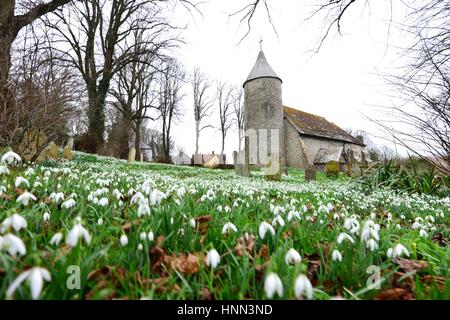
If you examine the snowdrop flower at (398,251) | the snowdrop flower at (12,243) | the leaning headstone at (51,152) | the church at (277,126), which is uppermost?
the church at (277,126)

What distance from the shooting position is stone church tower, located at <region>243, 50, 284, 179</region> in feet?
107

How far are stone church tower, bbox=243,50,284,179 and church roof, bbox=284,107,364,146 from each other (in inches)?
88.9

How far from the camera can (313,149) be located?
3462 cm

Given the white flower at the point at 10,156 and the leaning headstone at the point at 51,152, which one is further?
the leaning headstone at the point at 51,152

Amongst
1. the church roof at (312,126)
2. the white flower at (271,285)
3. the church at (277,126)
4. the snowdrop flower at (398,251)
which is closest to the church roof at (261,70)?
the church at (277,126)

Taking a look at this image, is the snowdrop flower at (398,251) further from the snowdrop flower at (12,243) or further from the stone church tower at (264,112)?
the stone church tower at (264,112)

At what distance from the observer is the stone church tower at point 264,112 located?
1282 inches

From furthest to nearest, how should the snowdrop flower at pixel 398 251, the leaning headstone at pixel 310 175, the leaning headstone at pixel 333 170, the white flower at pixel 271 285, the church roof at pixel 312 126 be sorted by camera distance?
1. the church roof at pixel 312 126
2. the leaning headstone at pixel 333 170
3. the leaning headstone at pixel 310 175
4. the snowdrop flower at pixel 398 251
5. the white flower at pixel 271 285

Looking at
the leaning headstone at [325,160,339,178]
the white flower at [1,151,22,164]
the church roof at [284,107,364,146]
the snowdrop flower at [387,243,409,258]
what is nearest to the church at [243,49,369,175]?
the church roof at [284,107,364,146]

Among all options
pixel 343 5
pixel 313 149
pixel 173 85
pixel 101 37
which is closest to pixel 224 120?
pixel 173 85

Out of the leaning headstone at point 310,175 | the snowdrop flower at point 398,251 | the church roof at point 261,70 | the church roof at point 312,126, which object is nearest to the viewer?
the snowdrop flower at point 398,251

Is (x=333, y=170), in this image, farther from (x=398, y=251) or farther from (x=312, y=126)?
(x=312, y=126)
